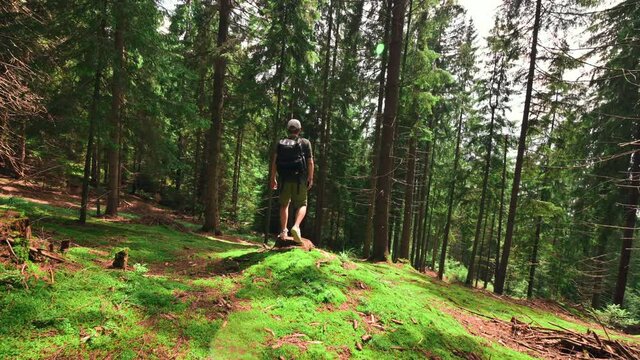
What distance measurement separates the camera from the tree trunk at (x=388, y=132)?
1095 cm

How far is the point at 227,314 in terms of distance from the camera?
12.7ft

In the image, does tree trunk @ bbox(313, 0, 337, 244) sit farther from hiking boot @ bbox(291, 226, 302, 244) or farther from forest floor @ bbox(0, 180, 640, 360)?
forest floor @ bbox(0, 180, 640, 360)

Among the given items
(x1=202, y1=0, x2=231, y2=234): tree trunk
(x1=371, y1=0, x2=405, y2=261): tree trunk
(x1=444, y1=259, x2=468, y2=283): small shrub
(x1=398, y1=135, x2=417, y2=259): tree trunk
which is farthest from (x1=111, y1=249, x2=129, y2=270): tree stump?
(x1=444, y1=259, x2=468, y2=283): small shrub

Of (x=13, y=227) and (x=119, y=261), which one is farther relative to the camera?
(x=119, y=261)

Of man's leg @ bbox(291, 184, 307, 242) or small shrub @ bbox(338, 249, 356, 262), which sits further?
small shrub @ bbox(338, 249, 356, 262)

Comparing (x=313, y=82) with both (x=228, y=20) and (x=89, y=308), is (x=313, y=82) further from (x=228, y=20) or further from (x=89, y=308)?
(x=89, y=308)

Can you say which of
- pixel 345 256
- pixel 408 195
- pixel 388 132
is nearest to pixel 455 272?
pixel 408 195

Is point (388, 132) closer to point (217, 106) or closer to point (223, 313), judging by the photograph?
point (217, 106)

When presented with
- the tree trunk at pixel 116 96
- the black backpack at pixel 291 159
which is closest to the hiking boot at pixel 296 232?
the black backpack at pixel 291 159

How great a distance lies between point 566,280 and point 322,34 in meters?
24.0

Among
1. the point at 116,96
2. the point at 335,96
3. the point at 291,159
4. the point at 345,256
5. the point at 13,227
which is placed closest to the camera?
the point at 13,227

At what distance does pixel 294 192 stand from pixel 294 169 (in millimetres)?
436

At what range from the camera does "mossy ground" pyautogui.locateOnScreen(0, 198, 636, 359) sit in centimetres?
295

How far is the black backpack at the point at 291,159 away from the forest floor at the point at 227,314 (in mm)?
1408
